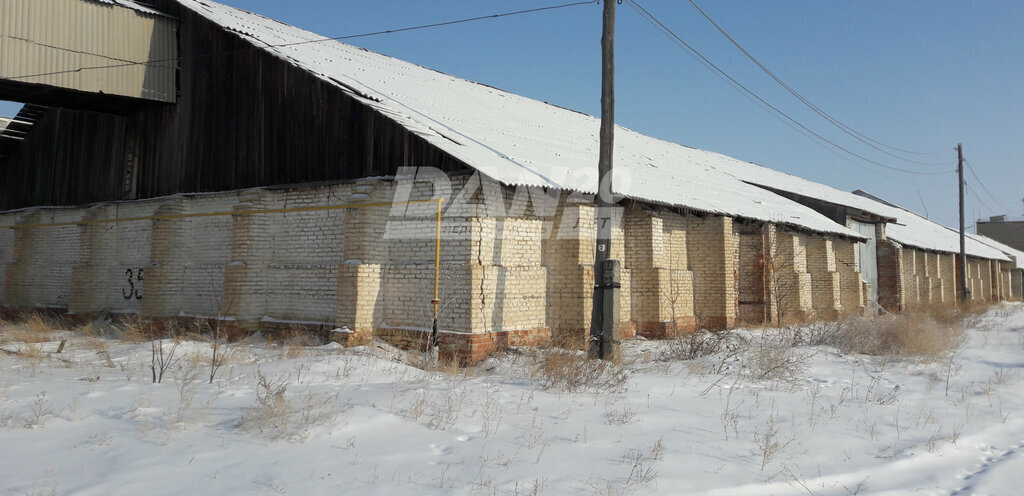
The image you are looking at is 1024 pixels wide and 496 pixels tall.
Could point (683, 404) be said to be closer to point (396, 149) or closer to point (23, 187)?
point (396, 149)

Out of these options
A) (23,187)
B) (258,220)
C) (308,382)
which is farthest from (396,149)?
(23,187)

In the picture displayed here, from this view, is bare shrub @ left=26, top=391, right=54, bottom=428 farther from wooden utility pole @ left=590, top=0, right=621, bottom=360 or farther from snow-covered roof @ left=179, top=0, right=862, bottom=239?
wooden utility pole @ left=590, top=0, right=621, bottom=360

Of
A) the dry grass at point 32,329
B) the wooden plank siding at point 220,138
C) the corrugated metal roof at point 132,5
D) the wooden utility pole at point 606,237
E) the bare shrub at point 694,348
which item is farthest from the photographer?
the corrugated metal roof at point 132,5

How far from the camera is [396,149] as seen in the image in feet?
34.9

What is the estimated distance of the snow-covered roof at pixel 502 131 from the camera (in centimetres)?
1128

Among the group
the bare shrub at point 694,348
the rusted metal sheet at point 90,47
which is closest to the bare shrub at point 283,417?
the bare shrub at point 694,348

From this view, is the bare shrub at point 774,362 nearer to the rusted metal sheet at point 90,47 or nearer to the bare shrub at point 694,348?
the bare shrub at point 694,348

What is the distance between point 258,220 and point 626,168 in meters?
7.91

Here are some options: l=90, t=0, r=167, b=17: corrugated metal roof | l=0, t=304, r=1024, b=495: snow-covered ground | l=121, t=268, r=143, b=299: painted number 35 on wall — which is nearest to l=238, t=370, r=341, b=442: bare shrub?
l=0, t=304, r=1024, b=495: snow-covered ground

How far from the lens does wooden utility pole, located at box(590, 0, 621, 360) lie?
30.8 ft

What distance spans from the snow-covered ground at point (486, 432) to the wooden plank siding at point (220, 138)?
12.9 feet

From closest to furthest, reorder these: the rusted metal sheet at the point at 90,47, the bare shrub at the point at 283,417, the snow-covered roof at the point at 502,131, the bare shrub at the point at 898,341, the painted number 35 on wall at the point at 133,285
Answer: the bare shrub at the point at 283,417, the bare shrub at the point at 898,341, the snow-covered roof at the point at 502,131, the rusted metal sheet at the point at 90,47, the painted number 35 on wall at the point at 133,285

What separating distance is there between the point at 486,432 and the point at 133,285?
39.2 ft

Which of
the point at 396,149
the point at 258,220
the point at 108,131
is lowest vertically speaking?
the point at 258,220
